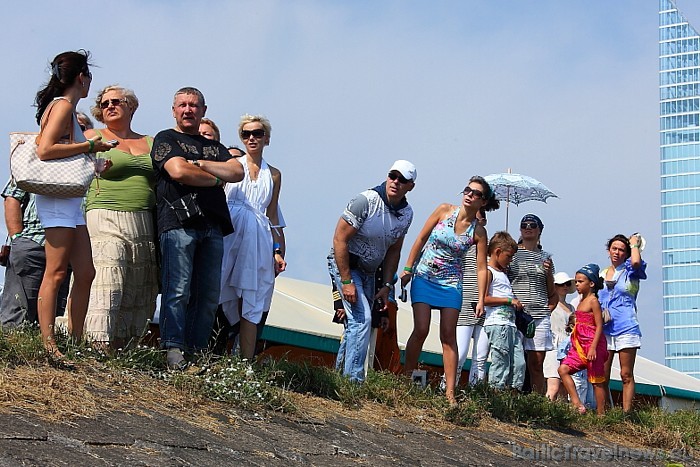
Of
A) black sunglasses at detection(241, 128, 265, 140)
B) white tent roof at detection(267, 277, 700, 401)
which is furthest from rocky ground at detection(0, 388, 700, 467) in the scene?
white tent roof at detection(267, 277, 700, 401)

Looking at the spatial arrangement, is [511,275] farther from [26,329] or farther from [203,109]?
[26,329]

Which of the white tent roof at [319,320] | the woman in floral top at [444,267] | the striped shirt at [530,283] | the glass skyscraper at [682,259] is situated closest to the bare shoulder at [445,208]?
the woman in floral top at [444,267]

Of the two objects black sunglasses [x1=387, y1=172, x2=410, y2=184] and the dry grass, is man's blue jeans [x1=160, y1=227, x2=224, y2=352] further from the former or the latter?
black sunglasses [x1=387, y1=172, x2=410, y2=184]

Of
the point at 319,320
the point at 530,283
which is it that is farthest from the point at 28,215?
the point at 319,320

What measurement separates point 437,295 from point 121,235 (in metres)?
2.42

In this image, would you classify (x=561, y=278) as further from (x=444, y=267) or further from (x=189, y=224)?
(x=189, y=224)

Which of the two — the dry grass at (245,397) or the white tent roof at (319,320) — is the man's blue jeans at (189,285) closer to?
the dry grass at (245,397)

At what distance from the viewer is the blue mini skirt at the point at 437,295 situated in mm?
8039

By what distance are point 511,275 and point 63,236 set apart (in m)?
4.81

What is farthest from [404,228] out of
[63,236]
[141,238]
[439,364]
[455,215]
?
[439,364]

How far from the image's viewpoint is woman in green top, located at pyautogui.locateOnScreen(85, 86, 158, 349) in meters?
6.73

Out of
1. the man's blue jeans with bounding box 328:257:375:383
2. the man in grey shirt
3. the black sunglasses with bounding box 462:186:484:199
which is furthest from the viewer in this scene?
the black sunglasses with bounding box 462:186:484:199

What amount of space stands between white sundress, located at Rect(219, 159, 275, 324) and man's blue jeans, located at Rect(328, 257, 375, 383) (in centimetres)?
57

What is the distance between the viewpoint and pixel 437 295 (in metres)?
8.06
